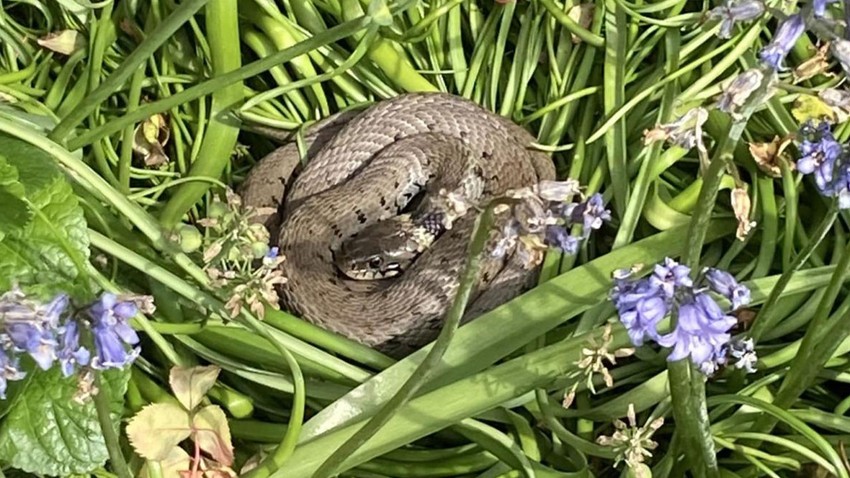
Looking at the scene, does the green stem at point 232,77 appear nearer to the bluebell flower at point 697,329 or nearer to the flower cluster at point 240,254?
the flower cluster at point 240,254

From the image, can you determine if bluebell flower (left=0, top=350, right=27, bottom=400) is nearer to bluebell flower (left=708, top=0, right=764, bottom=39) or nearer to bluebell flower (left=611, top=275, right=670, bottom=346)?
bluebell flower (left=611, top=275, right=670, bottom=346)

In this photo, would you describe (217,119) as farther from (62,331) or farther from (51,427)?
(62,331)

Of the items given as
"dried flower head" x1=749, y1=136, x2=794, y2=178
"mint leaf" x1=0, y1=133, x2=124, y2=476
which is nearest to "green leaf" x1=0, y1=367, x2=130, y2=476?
"mint leaf" x1=0, y1=133, x2=124, y2=476

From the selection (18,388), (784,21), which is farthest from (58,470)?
(784,21)

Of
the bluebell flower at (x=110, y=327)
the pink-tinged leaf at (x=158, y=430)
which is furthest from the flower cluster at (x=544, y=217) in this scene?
the pink-tinged leaf at (x=158, y=430)

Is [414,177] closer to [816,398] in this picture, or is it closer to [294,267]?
[294,267]
